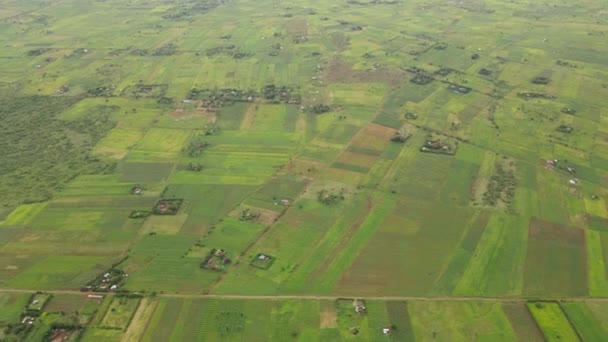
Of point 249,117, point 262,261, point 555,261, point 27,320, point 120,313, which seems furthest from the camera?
point 249,117

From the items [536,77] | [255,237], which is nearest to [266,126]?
[255,237]

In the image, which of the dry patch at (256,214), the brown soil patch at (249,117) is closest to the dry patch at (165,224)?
the dry patch at (256,214)

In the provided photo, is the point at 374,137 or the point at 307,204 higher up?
the point at 374,137

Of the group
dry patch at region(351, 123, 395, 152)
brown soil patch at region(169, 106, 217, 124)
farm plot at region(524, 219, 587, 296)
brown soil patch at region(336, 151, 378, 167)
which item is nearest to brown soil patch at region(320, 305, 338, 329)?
farm plot at region(524, 219, 587, 296)

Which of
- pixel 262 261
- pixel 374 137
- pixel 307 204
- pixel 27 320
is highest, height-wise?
pixel 374 137

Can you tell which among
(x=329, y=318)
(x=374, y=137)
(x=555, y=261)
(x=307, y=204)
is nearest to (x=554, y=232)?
(x=555, y=261)

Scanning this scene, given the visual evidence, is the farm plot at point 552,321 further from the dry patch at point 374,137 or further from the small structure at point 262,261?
the dry patch at point 374,137

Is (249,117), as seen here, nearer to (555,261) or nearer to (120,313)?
(120,313)

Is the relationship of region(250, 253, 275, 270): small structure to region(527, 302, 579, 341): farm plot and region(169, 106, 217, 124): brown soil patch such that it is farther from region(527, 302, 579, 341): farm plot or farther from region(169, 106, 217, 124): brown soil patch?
region(169, 106, 217, 124): brown soil patch

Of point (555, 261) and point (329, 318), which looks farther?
point (555, 261)

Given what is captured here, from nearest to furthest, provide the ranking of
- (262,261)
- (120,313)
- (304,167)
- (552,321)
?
1. (552,321)
2. (120,313)
3. (262,261)
4. (304,167)
